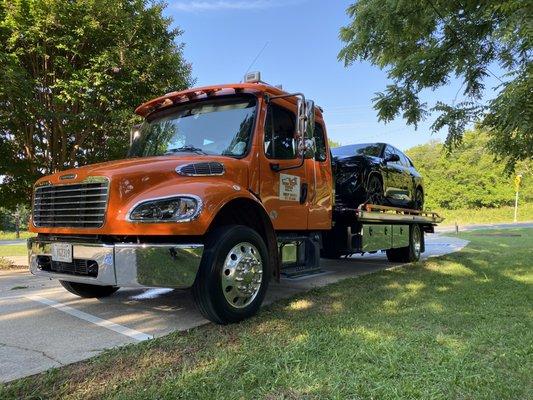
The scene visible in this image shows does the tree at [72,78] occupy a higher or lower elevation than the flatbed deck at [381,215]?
higher

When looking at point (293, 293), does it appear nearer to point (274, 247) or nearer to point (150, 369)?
point (274, 247)

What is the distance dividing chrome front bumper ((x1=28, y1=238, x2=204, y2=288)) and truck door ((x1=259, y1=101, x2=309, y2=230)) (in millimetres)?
1363

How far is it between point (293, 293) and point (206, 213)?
8.27 feet

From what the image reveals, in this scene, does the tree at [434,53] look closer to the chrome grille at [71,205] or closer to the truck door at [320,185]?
the truck door at [320,185]

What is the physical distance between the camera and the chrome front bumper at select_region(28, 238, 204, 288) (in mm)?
3990

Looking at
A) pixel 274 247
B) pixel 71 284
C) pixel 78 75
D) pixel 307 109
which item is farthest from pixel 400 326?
pixel 78 75

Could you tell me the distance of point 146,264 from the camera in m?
3.99

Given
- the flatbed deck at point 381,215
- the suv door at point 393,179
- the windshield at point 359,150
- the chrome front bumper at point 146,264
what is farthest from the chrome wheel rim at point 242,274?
the suv door at point 393,179

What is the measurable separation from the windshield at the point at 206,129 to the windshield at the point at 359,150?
12.2ft

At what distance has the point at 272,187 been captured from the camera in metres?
5.39

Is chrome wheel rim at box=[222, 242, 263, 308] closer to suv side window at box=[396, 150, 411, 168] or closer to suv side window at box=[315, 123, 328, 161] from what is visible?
suv side window at box=[315, 123, 328, 161]

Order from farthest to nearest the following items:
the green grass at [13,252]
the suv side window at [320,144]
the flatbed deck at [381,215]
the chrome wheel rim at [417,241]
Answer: the green grass at [13,252]
the chrome wheel rim at [417,241]
the flatbed deck at [381,215]
the suv side window at [320,144]

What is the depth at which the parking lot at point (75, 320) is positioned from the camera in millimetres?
3688

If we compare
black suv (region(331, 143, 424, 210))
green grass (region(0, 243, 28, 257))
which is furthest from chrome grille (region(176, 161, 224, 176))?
green grass (region(0, 243, 28, 257))
